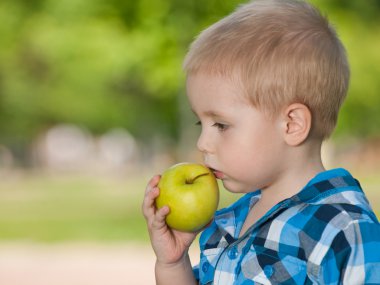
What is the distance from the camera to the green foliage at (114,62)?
1122cm

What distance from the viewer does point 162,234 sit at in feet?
8.60

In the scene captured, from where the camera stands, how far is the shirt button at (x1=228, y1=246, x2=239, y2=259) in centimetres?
242

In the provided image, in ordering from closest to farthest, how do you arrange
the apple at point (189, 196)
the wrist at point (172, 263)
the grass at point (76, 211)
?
the apple at point (189, 196), the wrist at point (172, 263), the grass at point (76, 211)

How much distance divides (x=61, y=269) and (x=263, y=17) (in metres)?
6.20

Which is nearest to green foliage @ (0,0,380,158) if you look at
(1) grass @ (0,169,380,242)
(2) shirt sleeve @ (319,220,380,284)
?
(1) grass @ (0,169,380,242)

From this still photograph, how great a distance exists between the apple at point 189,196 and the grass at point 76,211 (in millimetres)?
7475

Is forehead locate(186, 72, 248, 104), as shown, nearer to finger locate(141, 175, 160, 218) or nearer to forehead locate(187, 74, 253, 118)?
forehead locate(187, 74, 253, 118)

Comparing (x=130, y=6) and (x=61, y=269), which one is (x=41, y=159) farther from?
(x=61, y=269)

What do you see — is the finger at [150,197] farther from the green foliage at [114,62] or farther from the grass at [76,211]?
the green foliage at [114,62]

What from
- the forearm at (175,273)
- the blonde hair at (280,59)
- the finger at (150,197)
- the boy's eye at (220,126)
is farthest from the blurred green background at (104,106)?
the forearm at (175,273)

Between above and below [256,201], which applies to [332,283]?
Result: below

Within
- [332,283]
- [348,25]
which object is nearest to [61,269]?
[332,283]

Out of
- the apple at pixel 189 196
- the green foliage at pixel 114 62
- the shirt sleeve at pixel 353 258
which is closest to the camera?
the shirt sleeve at pixel 353 258

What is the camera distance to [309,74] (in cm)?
237
